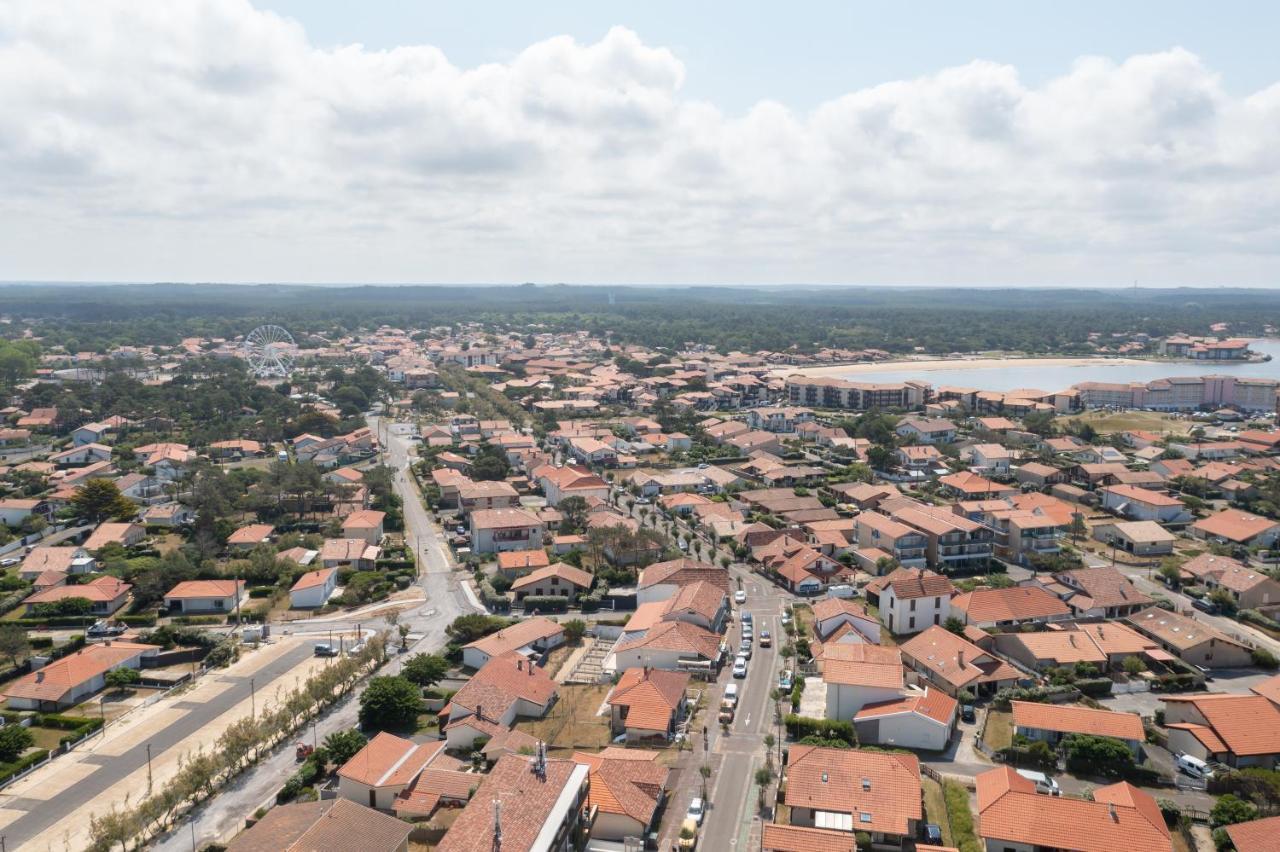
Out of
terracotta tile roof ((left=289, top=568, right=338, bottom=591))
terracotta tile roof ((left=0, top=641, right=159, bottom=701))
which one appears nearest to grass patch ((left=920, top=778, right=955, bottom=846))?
terracotta tile roof ((left=289, top=568, right=338, bottom=591))

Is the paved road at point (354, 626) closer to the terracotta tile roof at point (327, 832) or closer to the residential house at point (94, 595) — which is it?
the terracotta tile roof at point (327, 832)

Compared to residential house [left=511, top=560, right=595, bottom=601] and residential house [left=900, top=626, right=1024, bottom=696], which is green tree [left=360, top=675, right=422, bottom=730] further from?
residential house [left=900, top=626, right=1024, bottom=696]

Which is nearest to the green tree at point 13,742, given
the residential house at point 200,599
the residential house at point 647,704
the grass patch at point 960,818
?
the residential house at point 200,599

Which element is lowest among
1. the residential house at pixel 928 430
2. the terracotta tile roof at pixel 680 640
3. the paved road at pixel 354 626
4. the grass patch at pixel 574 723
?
the paved road at pixel 354 626

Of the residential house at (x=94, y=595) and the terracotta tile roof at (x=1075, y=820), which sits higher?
the terracotta tile roof at (x=1075, y=820)

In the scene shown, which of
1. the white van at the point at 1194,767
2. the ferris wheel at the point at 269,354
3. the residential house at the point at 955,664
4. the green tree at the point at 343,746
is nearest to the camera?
the white van at the point at 1194,767

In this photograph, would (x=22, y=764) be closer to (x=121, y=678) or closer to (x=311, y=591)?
(x=121, y=678)

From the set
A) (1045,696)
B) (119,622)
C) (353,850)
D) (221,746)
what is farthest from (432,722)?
(1045,696)

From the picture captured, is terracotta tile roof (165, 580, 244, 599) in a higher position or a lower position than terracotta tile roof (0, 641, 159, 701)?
higher
